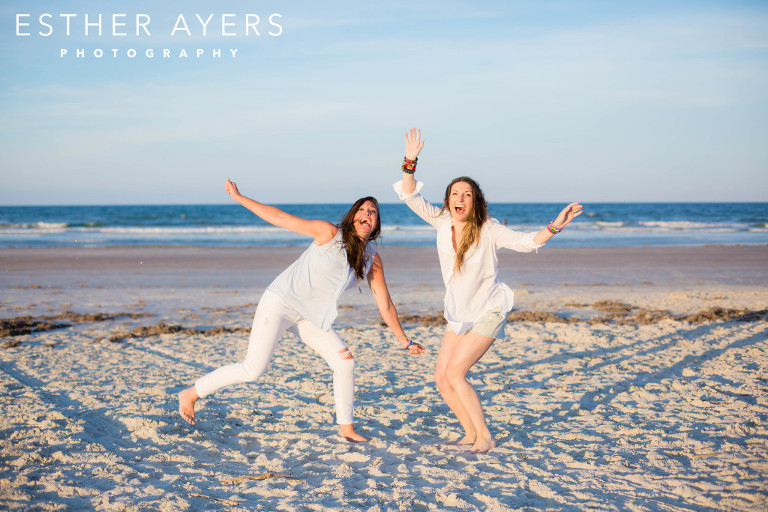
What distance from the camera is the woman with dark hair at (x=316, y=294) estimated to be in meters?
4.19

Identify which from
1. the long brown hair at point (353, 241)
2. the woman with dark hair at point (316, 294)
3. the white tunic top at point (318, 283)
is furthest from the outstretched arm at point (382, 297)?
the white tunic top at point (318, 283)

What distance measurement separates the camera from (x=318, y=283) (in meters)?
4.26

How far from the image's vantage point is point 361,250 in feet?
14.1

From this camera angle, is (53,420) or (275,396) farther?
(275,396)

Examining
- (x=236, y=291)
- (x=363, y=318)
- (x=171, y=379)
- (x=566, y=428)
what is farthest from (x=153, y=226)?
(x=566, y=428)

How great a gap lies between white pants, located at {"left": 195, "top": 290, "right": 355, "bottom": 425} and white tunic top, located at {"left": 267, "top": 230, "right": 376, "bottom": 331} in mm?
90

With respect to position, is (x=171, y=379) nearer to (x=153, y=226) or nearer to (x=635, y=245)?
(x=635, y=245)

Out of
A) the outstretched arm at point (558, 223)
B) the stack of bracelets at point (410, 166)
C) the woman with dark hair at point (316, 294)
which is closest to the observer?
the outstretched arm at point (558, 223)

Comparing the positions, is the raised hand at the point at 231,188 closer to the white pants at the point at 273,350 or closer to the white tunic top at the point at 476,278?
the white pants at the point at 273,350

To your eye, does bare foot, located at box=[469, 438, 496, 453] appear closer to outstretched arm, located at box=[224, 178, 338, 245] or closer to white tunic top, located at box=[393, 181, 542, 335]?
white tunic top, located at box=[393, 181, 542, 335]

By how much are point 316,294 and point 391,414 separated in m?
1.54

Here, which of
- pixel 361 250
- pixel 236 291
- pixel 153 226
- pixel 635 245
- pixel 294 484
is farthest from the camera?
pixel 153 226

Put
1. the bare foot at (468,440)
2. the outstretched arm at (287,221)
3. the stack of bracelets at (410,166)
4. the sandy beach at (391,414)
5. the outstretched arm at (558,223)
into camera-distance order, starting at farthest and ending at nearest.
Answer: the bare foot at (468,440) < the stack of bracelets at (410,166) < the outstretched arm at (287,221) < the outstretched arm at (558,223) < the sandy beach at (391,414)

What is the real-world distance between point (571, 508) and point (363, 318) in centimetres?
671
